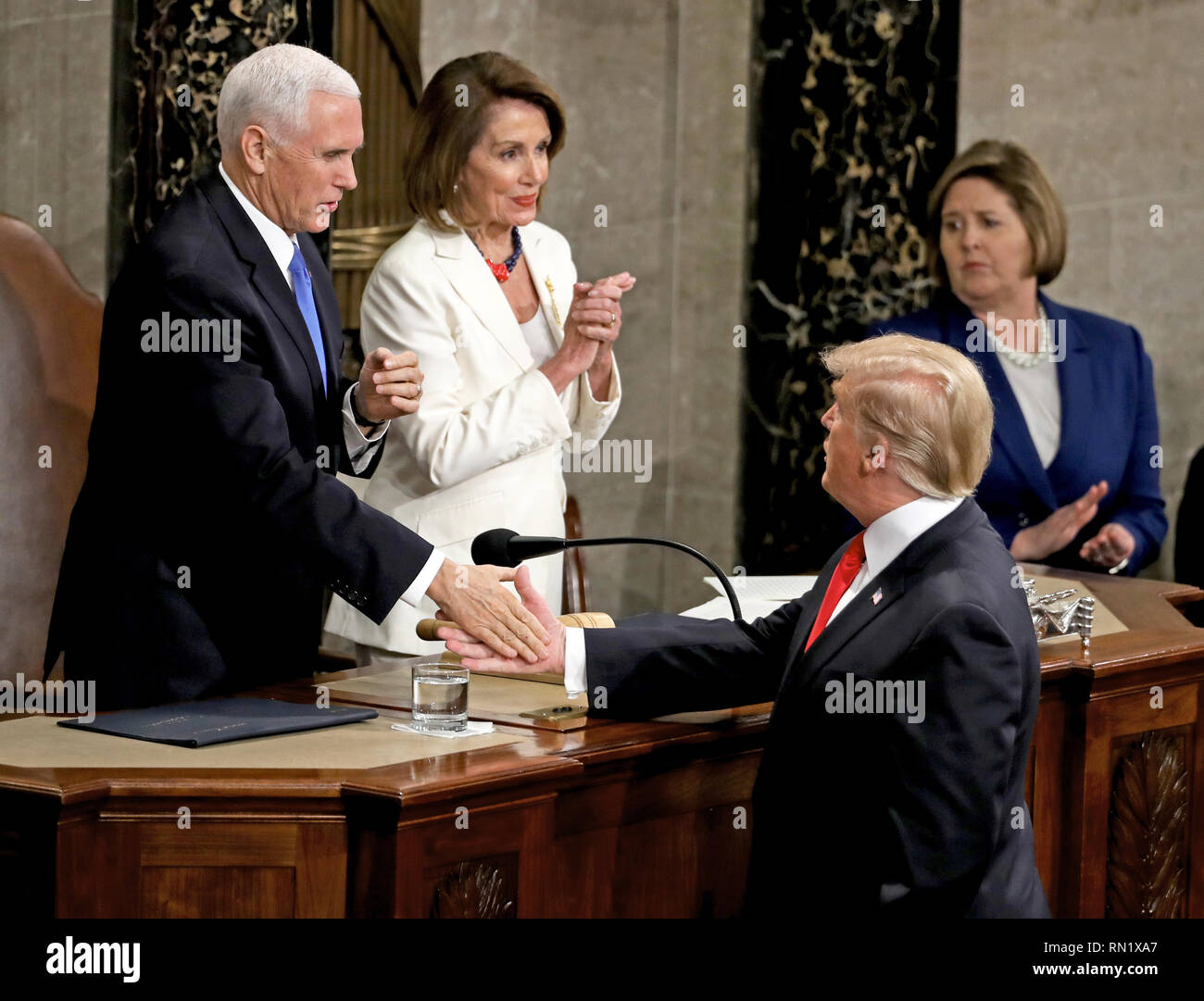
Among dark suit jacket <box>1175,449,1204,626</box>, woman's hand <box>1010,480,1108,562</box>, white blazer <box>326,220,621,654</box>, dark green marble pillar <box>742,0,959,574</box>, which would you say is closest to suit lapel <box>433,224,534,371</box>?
white blazer <box>326,220,621,654</box>

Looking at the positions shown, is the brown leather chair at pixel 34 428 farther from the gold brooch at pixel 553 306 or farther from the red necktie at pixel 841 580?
the red necktie at pixel 841 580

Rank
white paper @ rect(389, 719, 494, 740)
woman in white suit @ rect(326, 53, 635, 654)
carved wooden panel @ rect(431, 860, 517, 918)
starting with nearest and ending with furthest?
carved wooden panel @ rect(431, 860, 517, 918) < white paper @ rect(389, 719, 494, 740) < woman in white suit @ rect(326, 53, 635, 654)

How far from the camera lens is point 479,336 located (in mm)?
3709

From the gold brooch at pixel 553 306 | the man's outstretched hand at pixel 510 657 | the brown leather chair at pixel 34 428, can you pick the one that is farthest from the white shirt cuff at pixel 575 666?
the brown leather chair at pixel 34 428

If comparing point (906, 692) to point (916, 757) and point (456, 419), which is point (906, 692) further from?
point (456, 419)

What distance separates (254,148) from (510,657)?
3.41 feet

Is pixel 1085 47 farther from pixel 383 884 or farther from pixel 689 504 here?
pixel 383 884

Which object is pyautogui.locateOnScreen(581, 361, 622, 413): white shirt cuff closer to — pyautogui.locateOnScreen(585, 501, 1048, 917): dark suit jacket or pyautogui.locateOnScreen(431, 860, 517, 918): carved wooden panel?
pyautogui.locateOnScreen(585, 501, 1048, 917): dark suit jacket

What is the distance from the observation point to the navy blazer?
448 cm

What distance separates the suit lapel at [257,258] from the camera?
9.44 feet

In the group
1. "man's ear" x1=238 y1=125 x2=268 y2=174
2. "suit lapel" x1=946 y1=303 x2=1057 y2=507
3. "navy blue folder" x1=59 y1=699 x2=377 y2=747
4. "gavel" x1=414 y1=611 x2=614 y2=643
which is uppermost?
"man's ear" x1=238 y1=125 x2=268 y2=174

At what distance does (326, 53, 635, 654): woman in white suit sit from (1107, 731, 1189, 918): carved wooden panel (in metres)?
1.38

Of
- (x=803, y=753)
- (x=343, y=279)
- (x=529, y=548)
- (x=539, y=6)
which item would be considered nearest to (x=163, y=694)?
(x=529, y=548)
